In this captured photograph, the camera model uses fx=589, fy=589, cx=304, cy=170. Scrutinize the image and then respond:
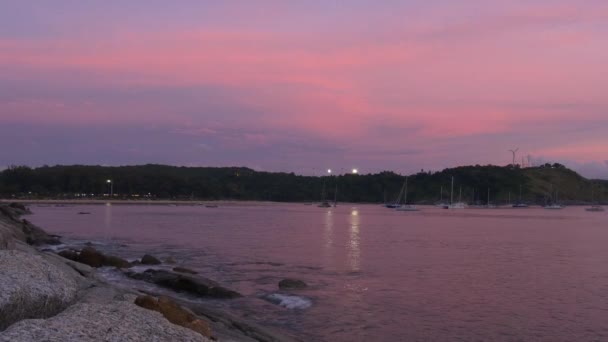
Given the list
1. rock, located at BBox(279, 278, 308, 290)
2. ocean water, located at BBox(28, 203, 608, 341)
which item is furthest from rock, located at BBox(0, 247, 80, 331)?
rock, located at BBox(279, 278, 308, 290)

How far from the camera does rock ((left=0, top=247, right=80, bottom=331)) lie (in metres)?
9.02

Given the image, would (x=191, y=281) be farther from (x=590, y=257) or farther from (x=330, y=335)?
(x=590, y=257)

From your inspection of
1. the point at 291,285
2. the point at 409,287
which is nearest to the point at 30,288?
the point at 291,285

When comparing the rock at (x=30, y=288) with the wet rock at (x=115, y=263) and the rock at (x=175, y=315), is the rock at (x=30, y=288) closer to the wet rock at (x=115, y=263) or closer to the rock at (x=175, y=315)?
the rock at (x=175, y=315)

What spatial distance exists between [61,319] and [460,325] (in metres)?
13.1

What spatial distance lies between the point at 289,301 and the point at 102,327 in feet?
43.0

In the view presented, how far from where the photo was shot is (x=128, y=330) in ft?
25.6

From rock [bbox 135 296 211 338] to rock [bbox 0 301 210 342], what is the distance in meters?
0.44

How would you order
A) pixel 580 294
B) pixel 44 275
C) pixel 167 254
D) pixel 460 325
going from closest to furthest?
pixel 44 275 < pixel 460 325 < pixel 580 294 < pixel 167 254

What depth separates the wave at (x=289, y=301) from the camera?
19.9 metres

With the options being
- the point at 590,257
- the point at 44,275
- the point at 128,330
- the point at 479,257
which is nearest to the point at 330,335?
the point at 44,275

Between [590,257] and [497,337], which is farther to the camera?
[590,257]

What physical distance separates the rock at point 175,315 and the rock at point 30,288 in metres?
1.42

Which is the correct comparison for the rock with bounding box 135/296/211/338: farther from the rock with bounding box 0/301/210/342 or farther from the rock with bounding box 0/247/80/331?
the rock with bounding box 0/247/80/331
